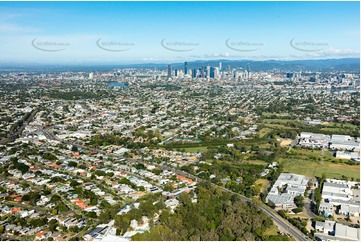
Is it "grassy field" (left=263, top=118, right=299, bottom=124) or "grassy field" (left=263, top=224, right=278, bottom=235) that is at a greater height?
"grassy field" (left=263, top=118, right=299, bottom=124)

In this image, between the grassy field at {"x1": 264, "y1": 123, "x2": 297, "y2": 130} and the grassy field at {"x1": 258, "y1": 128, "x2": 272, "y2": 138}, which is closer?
the grassy field at {"x1": 258, "y1": 128, "x2": 272, "y2": 138}

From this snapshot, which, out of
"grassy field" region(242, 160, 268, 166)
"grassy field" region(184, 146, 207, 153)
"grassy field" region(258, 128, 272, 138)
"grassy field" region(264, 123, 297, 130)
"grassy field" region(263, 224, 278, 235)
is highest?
"grassy field" region(264, 123, 297, 130)

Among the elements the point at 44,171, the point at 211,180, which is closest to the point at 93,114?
the point at 44,171

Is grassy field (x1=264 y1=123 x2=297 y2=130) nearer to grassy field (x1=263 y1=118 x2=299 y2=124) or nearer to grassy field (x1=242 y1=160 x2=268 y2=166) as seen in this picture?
grassy field (x1=263 y1=118 x2=299 y2=124)

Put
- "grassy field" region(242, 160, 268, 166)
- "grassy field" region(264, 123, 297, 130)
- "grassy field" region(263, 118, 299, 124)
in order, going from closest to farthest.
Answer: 1. "grassy field" region(242, 160, 268, 166)
2. "grassy field" region(264, 123, 297, 130)
3. "grassy field" region(263, 118, 299, 124)

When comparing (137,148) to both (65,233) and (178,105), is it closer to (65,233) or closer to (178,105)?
(65,233)

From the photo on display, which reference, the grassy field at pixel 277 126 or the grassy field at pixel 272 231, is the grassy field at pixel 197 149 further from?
the grassy field at pixel 272 231

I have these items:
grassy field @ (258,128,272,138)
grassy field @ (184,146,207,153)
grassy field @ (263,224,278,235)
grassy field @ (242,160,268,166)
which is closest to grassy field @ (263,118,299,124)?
grassy field @ (258,128,272,138)

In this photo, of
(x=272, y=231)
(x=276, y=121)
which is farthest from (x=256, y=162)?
(x=276, y=121)
